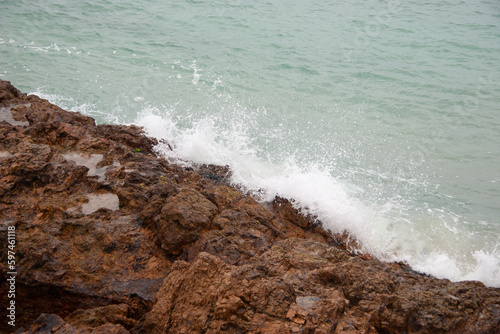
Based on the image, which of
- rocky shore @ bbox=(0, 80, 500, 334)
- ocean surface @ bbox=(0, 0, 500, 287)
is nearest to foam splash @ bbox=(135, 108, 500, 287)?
ocean surface @ bbox=(0, 0, 500, 287)

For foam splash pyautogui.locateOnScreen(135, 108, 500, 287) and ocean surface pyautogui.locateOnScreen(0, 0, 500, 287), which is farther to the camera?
ocean surface pyautogui.locateOnScreen(0, 0, 500, 287)

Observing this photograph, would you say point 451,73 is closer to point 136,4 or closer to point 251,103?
point 251,103

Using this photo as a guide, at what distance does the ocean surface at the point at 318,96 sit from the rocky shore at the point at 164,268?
2.39m

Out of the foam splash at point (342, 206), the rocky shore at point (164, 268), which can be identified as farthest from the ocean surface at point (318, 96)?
the rocky shore at point (164, 268)

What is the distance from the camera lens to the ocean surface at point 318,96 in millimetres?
7273

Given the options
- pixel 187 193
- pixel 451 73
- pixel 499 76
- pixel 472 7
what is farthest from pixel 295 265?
pixel 472 7

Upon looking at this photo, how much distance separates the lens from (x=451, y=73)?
13.4 m

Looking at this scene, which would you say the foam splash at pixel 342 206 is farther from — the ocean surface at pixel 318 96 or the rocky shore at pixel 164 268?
the rocky shore at pixel 164 268

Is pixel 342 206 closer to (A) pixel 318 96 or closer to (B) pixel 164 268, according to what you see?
(B) pixel 164 268

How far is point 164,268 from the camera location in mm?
4121

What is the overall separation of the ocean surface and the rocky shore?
7.84 ft

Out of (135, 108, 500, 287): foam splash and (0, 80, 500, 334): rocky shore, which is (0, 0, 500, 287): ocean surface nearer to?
(135, 108, 500, 287): foam splash

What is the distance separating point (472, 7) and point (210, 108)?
59.7 ft

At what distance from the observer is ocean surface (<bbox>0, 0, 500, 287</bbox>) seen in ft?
23.9
